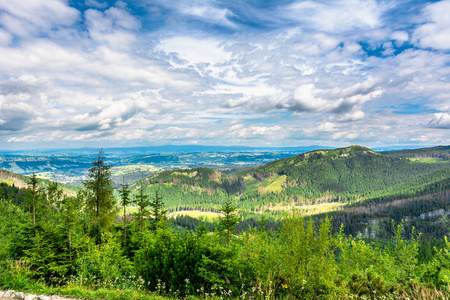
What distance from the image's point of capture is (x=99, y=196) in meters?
32.8

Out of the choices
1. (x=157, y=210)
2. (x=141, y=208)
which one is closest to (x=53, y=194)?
(x=141, y=208)

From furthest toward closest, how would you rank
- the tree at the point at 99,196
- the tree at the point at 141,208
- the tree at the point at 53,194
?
1. the tree at the point at 53,194
2. the tree at the point at 141,208
3. the tree at the point at 99,196

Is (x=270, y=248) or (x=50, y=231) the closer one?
(x=270, y=248)

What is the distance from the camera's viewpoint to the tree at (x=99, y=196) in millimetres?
32156

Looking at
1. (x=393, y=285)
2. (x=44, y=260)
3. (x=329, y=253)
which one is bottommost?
(x=44, y=260)

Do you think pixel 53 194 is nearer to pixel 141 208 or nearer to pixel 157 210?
pixel 141 208

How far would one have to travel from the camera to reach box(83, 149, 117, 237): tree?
3216 cm

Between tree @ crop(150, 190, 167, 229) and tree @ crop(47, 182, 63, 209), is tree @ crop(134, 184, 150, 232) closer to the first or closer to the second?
tree @ crop(150, 190, 167, 229)

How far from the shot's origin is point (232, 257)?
13.9 metres

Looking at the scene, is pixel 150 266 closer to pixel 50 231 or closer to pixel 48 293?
pixel 48 293

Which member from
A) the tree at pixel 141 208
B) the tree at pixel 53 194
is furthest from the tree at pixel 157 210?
the tree at pixel 53 194

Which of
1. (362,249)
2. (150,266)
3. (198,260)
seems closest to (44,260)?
(150,266)

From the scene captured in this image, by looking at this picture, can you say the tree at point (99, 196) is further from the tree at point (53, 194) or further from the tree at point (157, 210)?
the tree at point (53, 194)

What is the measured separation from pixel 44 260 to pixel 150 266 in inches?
393
